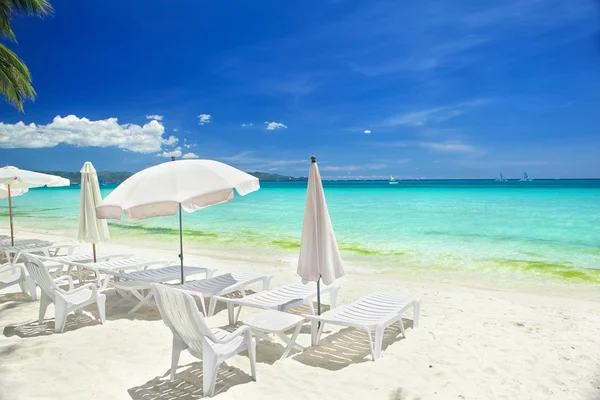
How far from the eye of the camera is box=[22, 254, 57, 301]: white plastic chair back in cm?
440

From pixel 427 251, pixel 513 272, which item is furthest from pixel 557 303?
pixel 427 251

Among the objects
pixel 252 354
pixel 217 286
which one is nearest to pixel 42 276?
pixel 217 286

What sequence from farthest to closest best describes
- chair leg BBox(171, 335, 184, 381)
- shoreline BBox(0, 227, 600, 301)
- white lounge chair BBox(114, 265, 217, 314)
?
shoreline BBox(0, 227, 600, 301) < white lounge chair BBox(114, 265, 217, 314) < chair leg BBox(171, 335, 184, 381)

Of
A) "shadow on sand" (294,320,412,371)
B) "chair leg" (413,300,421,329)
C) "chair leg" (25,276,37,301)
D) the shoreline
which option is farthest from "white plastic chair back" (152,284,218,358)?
the shoreline

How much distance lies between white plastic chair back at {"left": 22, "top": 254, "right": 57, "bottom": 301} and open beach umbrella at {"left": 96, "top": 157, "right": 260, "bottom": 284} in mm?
878

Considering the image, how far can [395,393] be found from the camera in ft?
10.3

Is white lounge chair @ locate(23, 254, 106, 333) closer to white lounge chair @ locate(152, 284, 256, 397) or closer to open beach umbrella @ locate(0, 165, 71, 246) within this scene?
white lounge chair @ locate(152, 284, 256, 397)

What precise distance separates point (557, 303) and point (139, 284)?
6.13 meters

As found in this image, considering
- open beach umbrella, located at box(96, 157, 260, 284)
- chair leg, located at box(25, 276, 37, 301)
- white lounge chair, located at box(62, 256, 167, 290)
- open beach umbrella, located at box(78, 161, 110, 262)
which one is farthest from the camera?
open beach umbrella, located at box(78, 161, 110, 262)

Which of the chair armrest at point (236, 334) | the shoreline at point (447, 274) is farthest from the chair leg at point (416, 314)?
the shoreline at point (447, 274)

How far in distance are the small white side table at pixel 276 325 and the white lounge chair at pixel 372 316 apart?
0.68 ft

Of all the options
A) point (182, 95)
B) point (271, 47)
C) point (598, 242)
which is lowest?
point (598, 242)

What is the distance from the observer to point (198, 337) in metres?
3.07

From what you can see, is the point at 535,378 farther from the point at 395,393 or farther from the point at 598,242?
the point at 598,242
